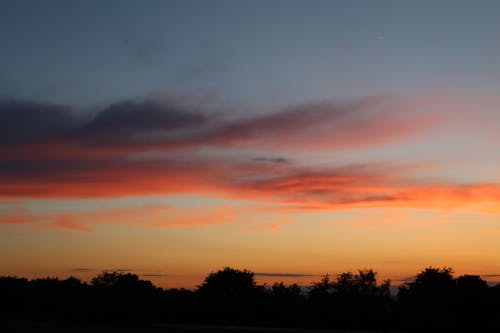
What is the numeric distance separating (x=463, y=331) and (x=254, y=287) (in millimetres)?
47934

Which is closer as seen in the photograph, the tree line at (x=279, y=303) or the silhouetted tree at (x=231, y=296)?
the tree line at (x=279, y=303)

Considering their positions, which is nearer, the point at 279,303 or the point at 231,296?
the point at 279,303

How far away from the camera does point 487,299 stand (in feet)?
197

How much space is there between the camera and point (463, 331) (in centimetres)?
5434

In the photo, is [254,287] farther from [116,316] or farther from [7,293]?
[7,293]

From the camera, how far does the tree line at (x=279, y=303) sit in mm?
60375

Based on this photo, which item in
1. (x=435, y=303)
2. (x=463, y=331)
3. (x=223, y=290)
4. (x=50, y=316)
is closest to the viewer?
(x=463, y=331)

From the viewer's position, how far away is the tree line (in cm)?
6038

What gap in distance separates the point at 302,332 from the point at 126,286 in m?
45.8

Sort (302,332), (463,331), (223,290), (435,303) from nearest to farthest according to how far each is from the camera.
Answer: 1. (463,331)
2. (302,332)
3. (435,303)
4. (223,290)

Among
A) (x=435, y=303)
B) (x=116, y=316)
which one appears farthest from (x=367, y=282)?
(x=116, y=316)

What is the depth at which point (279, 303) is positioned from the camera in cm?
7606

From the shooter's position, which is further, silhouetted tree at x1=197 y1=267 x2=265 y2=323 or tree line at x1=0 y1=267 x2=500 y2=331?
silhouetted tree at x1=197 y1=267 x2=265 y2=323

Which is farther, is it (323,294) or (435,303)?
(323,294)
